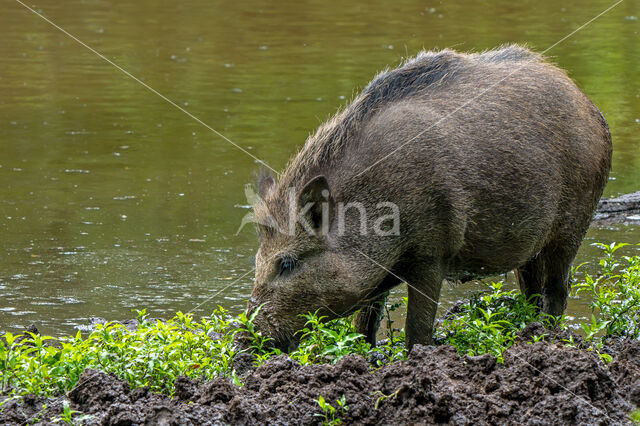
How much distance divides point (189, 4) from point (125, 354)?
65.6 ft

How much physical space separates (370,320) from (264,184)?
1.14m

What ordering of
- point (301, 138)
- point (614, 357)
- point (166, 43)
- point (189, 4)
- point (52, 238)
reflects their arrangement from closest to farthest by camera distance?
point (614, 357) → point (52, 238) → point (301, 138) → point (166, 43) → point (189, 4)

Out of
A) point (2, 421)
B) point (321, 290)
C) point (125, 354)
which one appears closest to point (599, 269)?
point (321, 290)

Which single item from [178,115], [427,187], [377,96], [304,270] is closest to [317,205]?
[304,270]

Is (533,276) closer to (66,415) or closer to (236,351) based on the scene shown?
(236,351)

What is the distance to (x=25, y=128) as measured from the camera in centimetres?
1329

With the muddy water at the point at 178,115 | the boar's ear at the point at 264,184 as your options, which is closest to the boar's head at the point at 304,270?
the boar's ear at the point at 264,184

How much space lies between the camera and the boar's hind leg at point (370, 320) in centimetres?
631

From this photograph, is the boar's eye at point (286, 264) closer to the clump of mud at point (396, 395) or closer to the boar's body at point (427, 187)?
the boar's body at point (427, 187)

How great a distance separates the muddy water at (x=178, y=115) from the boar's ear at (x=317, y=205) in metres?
1.92

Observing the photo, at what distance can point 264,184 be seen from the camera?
19.9ft

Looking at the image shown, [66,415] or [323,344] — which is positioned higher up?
[66,415]

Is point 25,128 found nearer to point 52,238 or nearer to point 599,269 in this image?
point 52,238

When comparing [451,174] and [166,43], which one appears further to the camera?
[166,43]
